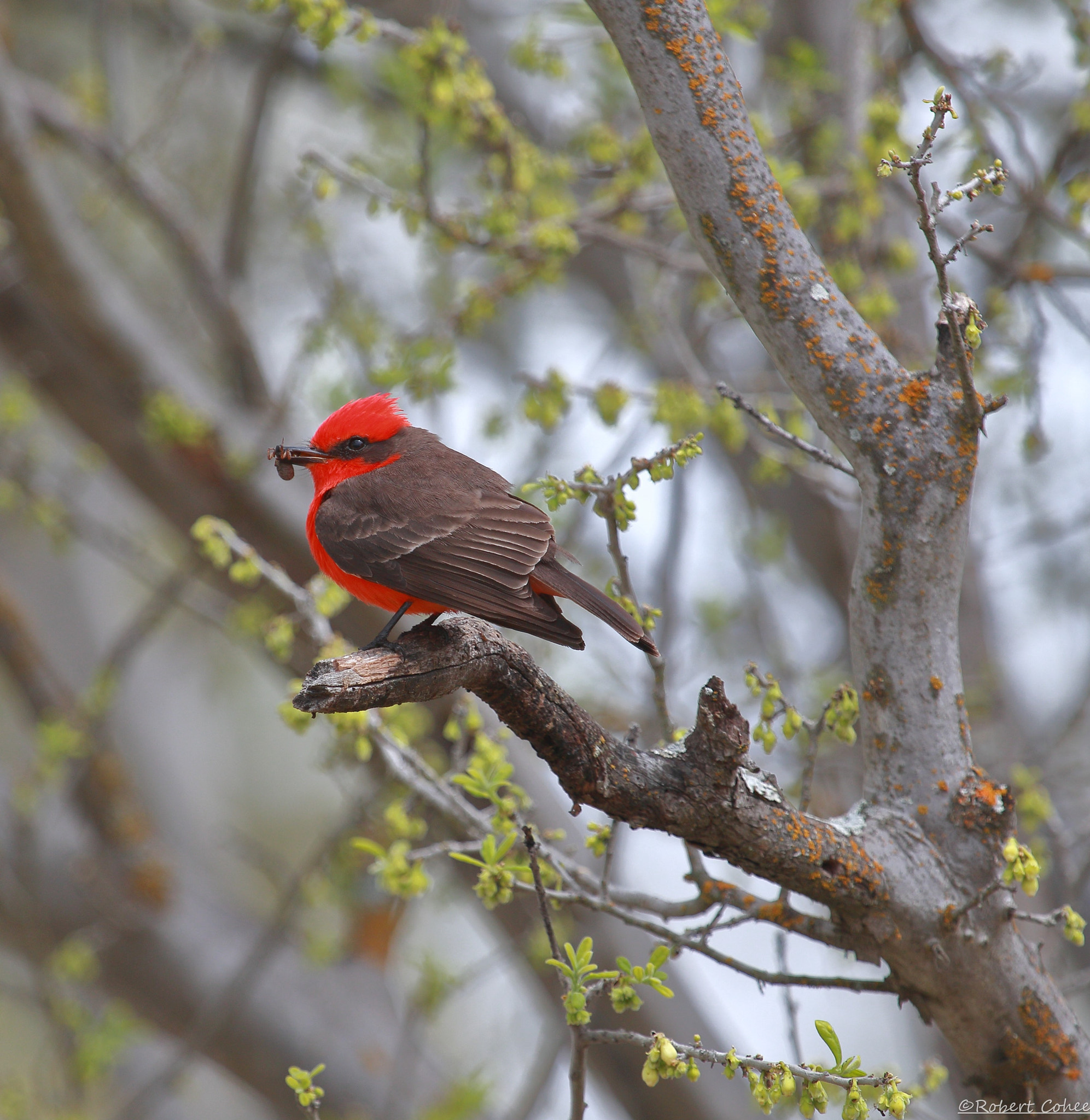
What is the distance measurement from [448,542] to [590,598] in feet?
1.59

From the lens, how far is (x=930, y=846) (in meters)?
2.88

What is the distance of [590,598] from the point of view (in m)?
3.07

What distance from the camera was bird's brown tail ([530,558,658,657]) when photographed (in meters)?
2.94

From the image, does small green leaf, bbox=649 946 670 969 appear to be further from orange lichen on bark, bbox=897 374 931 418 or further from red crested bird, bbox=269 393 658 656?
orange lichen on bark, bbox=897 374 931 418

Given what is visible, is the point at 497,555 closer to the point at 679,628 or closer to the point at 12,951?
the point at 679,628

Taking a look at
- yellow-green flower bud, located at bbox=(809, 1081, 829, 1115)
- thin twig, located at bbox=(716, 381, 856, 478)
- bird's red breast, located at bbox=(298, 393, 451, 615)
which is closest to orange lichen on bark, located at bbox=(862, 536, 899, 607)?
thin twig, located at bbox=(716, 381, 856, 478)

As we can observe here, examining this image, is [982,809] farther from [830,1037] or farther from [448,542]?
[448,542]

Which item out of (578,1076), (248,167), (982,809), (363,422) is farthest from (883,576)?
(248,167)

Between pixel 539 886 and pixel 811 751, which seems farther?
pixel 811 751

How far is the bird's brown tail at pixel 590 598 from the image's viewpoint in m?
2.94

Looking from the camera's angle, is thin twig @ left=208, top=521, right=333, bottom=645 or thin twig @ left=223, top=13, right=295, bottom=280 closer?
thin twig @ left=208, top=521, right=333, bottom=645

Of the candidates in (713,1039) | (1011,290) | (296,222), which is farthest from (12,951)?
(1011,290)

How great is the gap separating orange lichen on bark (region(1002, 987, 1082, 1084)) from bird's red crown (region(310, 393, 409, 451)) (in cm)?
266

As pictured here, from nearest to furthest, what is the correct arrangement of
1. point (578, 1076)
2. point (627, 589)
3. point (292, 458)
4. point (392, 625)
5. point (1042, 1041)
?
point (578, 1076) < point (1042, 1041) < point (627, 589) < point (392, 625) < point (292, 458)
